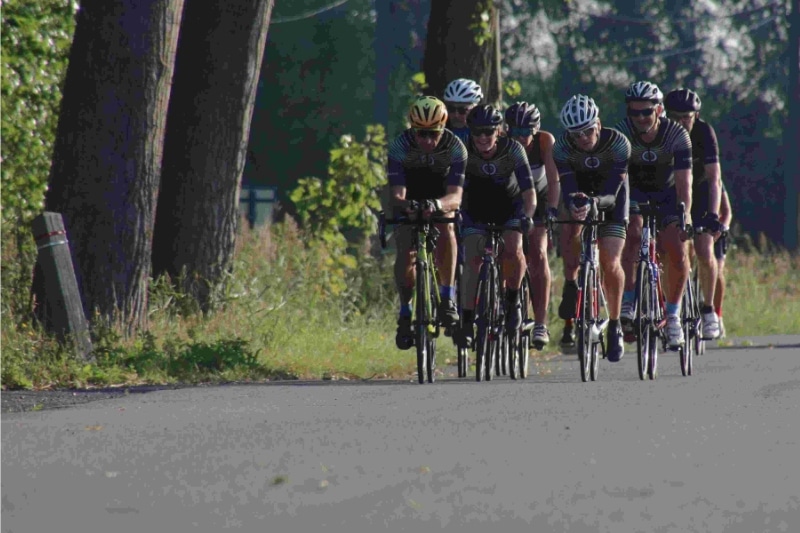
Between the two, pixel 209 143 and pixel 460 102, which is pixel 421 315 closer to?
pixel 460 102

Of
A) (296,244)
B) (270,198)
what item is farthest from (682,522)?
(270,198)

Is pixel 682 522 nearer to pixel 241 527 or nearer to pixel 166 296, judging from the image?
pixel 241 527

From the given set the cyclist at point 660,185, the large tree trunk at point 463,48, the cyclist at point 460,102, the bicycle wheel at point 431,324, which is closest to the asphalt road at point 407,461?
the bicycle wheel at point 431,324

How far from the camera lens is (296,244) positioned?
19453 mm

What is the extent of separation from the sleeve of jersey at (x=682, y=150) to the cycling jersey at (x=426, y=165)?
1.84 m

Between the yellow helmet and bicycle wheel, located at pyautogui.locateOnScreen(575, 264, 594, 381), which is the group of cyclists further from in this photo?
bicycle wheel, located at pyautogui.locateOnScreen(575, 264, 594, 381)

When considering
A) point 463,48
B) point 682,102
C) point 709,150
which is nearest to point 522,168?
point 682,102

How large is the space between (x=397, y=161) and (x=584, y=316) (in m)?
1.81

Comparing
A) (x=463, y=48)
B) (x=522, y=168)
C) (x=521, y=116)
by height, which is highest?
(x=463, y=48)

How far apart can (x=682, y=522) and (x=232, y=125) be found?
1082 centimetres

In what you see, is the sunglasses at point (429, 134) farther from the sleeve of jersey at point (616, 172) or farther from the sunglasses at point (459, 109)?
the sleeve of jersey at point (616, 172)

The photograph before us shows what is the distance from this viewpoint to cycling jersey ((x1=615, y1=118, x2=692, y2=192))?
1401 centimetres

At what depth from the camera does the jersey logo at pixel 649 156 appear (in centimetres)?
1418

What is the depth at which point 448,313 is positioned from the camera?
13297 mm
